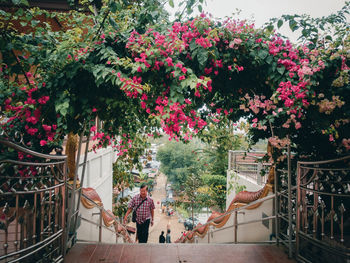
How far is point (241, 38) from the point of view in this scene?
3.30 m

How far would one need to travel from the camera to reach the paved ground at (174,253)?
355cm

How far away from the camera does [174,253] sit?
12.4ft

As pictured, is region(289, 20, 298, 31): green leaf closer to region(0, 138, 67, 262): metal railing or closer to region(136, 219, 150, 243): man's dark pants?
region(0, 138, 67, 262): metal railing

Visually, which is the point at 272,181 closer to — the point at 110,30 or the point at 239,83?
the point at 239,83

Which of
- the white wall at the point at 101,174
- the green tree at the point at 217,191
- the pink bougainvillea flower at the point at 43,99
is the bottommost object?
the green tree at the point at 217,191

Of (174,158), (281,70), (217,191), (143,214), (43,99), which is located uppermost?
(281,70)

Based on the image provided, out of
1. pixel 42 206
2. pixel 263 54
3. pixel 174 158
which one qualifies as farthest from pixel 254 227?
pixel 174 158

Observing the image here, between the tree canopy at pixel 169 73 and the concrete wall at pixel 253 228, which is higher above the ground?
the tree canopy at pixel 169 73

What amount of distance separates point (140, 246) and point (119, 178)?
3451 millimetres

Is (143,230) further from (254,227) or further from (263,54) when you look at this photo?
(263,54)

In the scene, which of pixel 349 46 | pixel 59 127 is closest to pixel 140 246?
pixel 59 127

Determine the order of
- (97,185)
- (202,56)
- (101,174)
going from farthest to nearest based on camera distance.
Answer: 1. (101,174)
2. (97,185)
3. (202,56)

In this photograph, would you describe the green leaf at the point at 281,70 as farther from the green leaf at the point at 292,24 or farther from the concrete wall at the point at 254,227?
the concrete wall at the point at 254,227

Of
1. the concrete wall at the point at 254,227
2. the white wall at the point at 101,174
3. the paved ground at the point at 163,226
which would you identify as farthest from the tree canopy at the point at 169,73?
the paved ground at the point at 163,226
